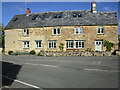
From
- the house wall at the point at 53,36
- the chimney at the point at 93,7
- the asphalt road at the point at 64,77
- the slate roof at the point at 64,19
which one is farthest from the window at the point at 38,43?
the asphalt road at the point at 64,77

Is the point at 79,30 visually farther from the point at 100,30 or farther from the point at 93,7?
the point at 93,7

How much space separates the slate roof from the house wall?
1.02 meters

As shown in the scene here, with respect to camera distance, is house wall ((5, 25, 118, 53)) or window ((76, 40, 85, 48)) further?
window ((76, 40, 85, 48))

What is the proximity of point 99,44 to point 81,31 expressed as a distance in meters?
4.60

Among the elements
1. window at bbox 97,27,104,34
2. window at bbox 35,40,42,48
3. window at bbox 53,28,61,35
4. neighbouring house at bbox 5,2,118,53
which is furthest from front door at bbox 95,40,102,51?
window at bbox 35,40,42,48

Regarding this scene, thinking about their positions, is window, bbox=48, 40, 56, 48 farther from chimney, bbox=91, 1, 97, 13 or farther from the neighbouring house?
chimney, bbox=91, 1, 97, 13

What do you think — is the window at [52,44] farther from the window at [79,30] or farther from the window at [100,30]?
the window at [100,30]

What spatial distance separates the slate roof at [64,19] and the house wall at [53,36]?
1025mm

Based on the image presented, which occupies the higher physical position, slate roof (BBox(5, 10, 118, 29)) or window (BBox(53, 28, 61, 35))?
slate roof (BBox(5, 10, 118, 29))

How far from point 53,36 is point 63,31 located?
97.0 inches

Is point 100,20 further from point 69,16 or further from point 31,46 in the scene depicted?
point 31,46

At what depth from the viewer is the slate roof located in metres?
28.3

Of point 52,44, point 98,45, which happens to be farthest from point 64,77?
point 52,44

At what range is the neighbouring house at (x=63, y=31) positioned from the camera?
27.6 metres
